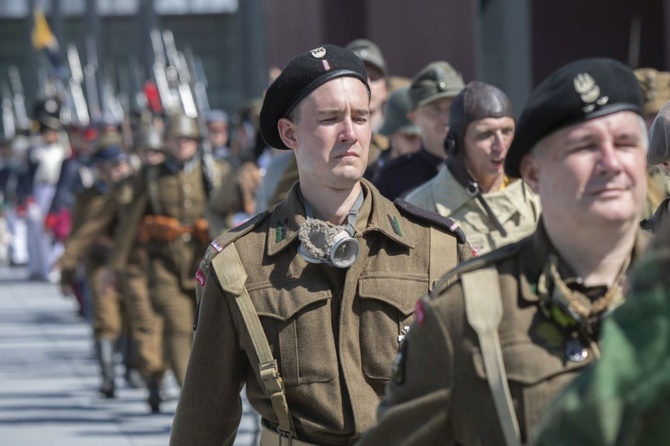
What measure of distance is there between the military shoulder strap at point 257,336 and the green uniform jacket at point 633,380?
206 centimetres

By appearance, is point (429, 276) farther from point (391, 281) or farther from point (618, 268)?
point (618, 268)

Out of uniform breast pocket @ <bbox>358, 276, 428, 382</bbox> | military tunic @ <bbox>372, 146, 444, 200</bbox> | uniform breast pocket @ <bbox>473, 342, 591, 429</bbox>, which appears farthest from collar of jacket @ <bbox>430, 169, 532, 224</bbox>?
uniform breast pocket @ <bbox>473, 342, 591, 429</bbox>

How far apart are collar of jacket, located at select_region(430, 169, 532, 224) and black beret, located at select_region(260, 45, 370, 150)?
192 centimetres

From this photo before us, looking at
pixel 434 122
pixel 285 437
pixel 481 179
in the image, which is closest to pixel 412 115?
pixel 434 122

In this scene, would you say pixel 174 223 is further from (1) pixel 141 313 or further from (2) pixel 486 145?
(2) pixel 486 145

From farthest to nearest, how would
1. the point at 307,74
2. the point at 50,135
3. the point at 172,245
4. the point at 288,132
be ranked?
the point at 50,135
the point at 172,245
the point at 288,132
the point at 307,74

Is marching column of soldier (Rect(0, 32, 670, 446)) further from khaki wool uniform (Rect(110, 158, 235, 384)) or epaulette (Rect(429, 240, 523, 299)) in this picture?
khaki wool uniform (Rect(110, 158, 235, 384))

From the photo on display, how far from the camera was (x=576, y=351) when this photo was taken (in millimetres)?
3104

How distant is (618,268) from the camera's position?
3170 mm

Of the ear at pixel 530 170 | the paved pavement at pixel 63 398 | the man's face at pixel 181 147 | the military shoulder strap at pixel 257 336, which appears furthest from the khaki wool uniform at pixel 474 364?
the man's face at pixel 181 147

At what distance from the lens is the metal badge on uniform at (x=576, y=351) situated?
310cm

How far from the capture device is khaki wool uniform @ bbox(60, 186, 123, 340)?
13.1 metres

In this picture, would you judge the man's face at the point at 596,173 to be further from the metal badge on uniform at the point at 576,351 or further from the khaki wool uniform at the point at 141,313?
the khaki wool uniform at the point at 141,313

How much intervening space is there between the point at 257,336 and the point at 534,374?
145 centimetres
